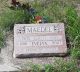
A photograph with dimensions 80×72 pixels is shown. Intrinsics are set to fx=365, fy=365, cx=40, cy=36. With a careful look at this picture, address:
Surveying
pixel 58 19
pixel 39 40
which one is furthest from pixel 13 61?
pixel 58 19

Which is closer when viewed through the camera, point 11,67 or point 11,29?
point 11,67

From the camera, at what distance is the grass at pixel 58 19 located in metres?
→ 5.21

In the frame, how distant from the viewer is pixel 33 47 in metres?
5.39

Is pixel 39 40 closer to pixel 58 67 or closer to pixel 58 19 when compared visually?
pixel 58 67

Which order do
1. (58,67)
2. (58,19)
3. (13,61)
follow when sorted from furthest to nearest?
(58,19)
(13,61)
(58,67)

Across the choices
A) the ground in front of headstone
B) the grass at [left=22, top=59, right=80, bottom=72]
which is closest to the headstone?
the ground in front of headstone

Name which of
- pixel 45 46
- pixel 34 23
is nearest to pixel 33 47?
pixel 45 46

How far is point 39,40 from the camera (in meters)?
5.46

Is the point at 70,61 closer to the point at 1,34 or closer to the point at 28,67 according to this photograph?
the point at 28,67

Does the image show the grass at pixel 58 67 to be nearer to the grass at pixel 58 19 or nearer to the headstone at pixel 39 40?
the grass at pixel 58 19

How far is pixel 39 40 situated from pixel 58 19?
2.31 ft

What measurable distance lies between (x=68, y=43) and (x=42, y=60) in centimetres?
52

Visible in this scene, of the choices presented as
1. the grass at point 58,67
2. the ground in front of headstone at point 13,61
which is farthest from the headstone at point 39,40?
the grass at point 58,67

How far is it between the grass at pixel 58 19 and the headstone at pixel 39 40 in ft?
0.54
